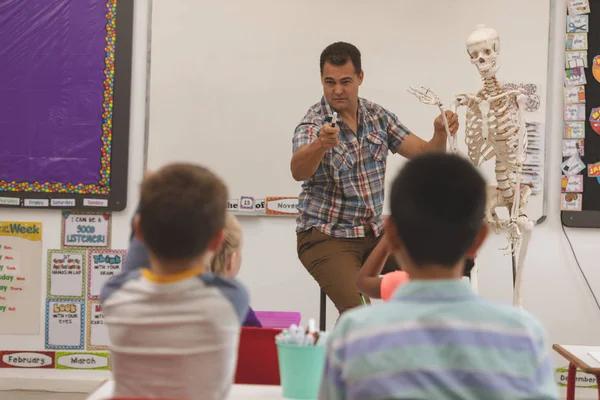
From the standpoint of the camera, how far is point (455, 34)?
367 centimetres

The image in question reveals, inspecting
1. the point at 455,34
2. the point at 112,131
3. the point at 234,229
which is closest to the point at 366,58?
the point at 455,34

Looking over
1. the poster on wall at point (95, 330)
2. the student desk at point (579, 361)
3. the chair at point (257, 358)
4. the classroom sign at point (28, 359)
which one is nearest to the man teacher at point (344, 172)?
Result: the student desk at point (579, 361)

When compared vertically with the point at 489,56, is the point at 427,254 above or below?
below

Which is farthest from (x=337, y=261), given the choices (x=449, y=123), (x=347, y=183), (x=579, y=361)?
(x=579, y=361)

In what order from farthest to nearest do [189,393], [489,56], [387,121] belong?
[387,121] → [489,56] → [189,393]

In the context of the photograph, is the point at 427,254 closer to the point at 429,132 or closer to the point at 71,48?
the point at 429,132

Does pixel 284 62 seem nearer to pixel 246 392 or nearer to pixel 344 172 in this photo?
pixel 344 172

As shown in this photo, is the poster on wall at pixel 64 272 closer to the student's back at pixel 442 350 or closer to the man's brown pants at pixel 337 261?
the man's brown pants at pixel 337 261

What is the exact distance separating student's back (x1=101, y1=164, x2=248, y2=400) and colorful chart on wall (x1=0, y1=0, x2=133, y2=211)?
2.54 meters

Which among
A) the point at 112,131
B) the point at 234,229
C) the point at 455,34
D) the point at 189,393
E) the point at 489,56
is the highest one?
the point at 455,34

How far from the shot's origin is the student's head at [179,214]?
1228 mm

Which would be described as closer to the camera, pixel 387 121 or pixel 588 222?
pixel 387 121

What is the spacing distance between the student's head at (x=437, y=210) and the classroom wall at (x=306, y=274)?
261 cm

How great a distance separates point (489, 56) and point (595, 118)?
1.12 m
